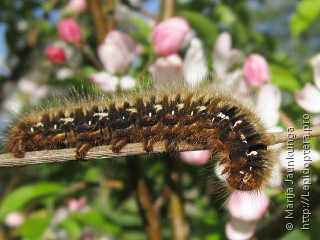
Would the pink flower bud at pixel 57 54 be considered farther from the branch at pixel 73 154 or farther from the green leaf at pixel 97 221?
the branch at pixel 73 154

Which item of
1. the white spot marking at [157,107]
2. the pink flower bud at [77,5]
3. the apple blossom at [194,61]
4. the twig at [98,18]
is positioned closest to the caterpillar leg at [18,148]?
the white spot marking at [157,107]

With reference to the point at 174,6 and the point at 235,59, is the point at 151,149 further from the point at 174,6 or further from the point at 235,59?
the point at 174,6

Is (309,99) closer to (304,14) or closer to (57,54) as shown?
(304,14)

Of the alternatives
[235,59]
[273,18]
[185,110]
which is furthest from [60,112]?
[273,18]

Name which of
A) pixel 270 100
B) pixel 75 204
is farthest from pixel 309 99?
pixel 75 204

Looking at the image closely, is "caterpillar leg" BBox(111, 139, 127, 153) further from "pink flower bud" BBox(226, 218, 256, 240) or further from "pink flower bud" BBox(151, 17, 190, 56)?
"pink flower bud" BBox(151, 17, 190, 56)
